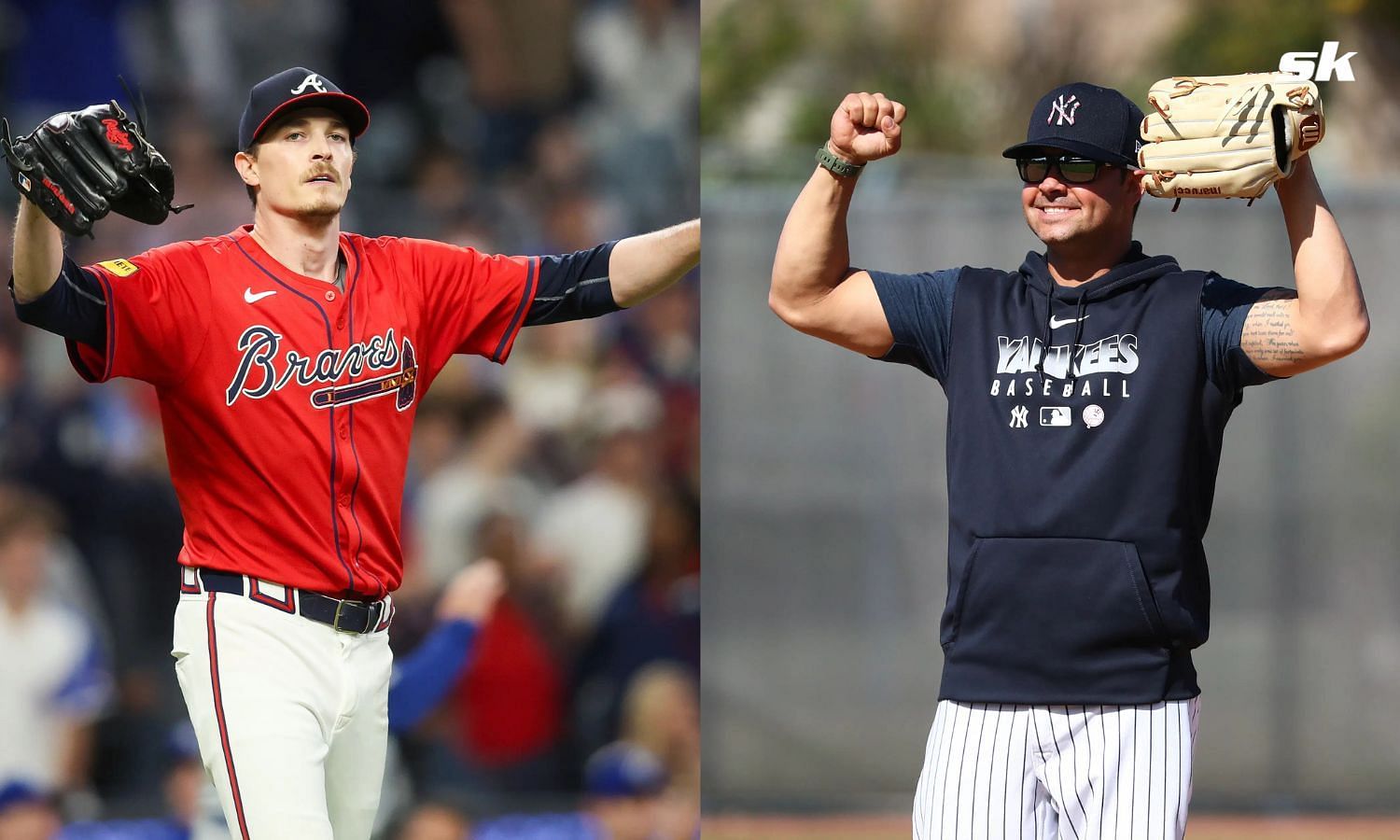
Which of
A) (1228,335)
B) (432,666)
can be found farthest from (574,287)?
(1228,335)

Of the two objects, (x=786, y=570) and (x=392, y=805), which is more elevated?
(x=786, y=570)

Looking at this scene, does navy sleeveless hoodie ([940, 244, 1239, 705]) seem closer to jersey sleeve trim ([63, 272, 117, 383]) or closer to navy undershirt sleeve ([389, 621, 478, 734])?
navy undershirt sleeve ([389, 621, 478, 734])

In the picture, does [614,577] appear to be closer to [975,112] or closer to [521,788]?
[521,788]

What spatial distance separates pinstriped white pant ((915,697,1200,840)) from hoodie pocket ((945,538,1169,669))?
0.36 feet

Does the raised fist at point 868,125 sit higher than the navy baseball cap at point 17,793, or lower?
higher

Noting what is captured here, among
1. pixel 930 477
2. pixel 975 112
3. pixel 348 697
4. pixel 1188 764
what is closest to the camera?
pixel 1188 764

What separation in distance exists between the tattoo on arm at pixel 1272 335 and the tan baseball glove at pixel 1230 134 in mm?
222

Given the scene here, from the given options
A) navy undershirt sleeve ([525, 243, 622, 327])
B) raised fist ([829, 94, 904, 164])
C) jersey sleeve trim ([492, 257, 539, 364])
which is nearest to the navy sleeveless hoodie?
raised fist ([829, 94, 904, 164])

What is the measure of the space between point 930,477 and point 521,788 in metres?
2.48

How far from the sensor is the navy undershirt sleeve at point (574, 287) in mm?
3873

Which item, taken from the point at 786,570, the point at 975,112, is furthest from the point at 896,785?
the point at 975,112

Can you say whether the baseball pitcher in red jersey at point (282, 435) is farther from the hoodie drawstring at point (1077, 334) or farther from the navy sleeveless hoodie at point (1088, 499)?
the hoodie drawstring at point (1077, 334)

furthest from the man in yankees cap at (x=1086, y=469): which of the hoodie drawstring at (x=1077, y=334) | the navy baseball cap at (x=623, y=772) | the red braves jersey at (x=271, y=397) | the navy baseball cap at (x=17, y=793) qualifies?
the navy baseball cap at (x=17, y=793)

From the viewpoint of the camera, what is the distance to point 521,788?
782 centimetres
